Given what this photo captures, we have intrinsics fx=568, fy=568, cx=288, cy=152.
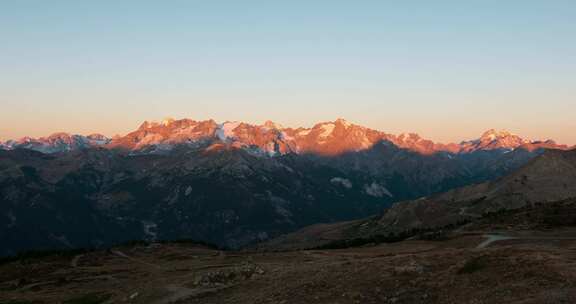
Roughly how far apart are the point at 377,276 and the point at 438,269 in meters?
5.38

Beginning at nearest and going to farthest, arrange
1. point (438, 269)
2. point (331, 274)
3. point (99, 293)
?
point (438, 269) < point (331, 274) < point (99, 293)

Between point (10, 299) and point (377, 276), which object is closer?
point (377, 276)

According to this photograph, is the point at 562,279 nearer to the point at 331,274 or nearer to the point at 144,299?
the point at 331,274

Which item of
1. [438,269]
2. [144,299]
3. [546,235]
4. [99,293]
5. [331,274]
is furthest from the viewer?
[546,235]

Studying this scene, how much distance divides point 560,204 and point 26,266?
126568 millimetres

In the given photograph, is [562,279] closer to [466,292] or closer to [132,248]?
[466,292]

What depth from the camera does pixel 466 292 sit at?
140ft

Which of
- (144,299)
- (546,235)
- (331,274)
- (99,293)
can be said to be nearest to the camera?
(331,274)

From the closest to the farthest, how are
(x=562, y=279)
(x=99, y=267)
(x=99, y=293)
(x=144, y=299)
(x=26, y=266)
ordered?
(x=562, y=279)
(x=144, y=299)
(x=99, y=293)
(x=99, y=267)
(x=26, y=266)

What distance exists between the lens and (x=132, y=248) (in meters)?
152

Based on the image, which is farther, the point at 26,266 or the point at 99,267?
the point at 26,266

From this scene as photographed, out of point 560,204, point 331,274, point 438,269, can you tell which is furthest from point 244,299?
point 560,204

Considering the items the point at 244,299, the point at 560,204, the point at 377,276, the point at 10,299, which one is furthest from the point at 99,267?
the point at 560,204

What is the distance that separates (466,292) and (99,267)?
86.8 m
